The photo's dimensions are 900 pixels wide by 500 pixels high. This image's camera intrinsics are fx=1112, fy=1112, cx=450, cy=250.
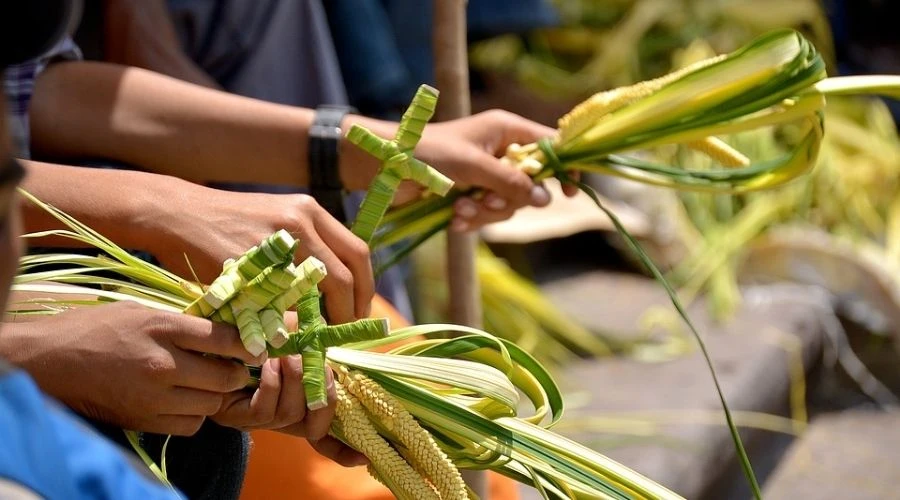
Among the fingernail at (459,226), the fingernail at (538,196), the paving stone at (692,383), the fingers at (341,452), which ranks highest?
the fingernail at (538,196)

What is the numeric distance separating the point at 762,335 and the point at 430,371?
141 cm

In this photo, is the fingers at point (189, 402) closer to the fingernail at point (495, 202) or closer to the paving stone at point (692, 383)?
the fingernail at point (495, 202)

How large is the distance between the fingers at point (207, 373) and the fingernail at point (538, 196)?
46 cm

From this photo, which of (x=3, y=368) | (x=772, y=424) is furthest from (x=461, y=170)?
(x=772, y=424)

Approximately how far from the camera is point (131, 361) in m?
0.74

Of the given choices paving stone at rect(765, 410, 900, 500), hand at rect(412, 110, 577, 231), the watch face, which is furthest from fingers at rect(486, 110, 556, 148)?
paving stone at rect(765, 410, 900, 500)

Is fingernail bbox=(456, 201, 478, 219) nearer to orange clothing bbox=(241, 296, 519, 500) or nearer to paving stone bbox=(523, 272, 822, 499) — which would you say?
orange clothing bbox=(241, 296, 519, 500)

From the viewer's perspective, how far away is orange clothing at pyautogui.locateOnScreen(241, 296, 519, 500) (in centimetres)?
100

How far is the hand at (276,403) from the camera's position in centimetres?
80

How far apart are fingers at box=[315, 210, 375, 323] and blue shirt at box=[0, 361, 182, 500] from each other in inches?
13.3

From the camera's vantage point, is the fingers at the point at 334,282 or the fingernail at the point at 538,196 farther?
the fingernail at the point at 538,196

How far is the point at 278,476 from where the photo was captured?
39.8 inches

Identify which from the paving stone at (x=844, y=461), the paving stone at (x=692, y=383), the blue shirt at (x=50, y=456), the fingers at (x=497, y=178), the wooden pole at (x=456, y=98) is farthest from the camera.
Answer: the paving stone at (x=844, y=461)

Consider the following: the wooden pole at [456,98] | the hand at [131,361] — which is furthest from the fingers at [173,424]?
the wooden pole at [456,98]
